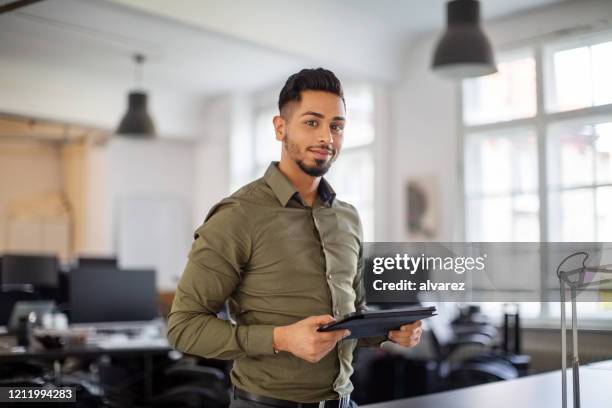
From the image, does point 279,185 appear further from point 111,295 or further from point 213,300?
point 111,295

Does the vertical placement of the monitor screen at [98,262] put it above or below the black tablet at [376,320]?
above

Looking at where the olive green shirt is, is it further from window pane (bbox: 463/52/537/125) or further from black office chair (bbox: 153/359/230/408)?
black office chair (bbox: 153/359/230/408)

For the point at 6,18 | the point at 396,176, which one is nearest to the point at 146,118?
the point at 396,176

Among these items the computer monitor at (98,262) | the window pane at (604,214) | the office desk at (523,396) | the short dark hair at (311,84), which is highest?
the short dark hair at (311,84)

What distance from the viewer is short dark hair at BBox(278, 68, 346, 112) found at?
147 centimetres

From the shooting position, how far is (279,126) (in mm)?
1517

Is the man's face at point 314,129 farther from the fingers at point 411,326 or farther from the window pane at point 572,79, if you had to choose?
the window pane at point 572,79

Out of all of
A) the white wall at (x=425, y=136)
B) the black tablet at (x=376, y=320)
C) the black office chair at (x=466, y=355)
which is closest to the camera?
the black tablet at (x=376, y=320)

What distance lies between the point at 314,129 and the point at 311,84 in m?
0.09

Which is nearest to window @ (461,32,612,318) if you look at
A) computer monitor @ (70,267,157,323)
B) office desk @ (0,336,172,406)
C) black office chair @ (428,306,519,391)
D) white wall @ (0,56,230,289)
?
black office chair @ (428,306,519,391)

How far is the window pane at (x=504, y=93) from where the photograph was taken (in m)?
2.72

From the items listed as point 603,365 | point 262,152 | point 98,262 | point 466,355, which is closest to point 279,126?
point 603,365

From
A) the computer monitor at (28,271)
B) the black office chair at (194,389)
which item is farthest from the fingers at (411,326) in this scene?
the computer monitor at (28,271)

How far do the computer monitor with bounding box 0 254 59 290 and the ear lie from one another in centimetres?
344
